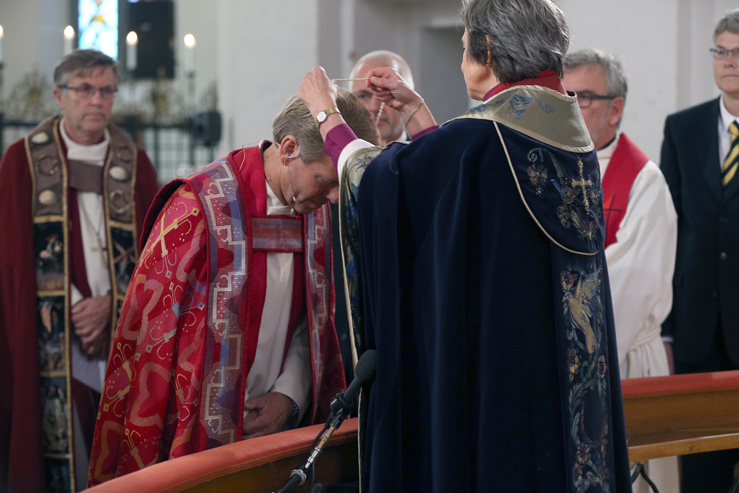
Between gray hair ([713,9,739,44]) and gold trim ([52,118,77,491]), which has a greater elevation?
gray hair ([713,9,739,44])

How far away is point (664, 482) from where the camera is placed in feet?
10.3

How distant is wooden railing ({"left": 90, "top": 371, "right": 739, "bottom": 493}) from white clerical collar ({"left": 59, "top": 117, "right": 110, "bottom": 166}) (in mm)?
2573

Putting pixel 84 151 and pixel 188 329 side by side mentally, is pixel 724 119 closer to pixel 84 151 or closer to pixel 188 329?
pixel 188 329

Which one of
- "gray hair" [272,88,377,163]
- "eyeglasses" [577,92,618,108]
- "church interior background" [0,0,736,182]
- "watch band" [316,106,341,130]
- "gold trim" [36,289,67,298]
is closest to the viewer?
"watch band" [316,106,341,130]

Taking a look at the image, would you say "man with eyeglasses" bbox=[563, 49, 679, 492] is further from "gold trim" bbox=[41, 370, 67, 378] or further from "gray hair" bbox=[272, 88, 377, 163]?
"gold trim" bbox=[41, 370, 67, 378]

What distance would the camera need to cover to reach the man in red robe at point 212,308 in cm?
250

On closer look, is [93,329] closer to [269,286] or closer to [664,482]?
[269,286]

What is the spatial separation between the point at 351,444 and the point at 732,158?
7.80 feet

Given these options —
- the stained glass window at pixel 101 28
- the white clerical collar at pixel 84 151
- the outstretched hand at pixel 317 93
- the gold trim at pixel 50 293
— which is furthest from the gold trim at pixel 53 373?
the stained glass window at pixel 101 28

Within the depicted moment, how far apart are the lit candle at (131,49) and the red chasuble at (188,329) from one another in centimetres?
965

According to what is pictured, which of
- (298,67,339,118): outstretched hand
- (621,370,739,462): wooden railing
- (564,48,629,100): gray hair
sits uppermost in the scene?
(564,48,629,100): gray hair

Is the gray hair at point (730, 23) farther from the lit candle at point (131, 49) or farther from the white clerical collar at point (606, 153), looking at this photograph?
the lit candle at point (131, 49)

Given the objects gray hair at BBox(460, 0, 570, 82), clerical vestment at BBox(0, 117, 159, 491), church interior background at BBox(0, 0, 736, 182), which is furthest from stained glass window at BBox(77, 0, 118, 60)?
gray hair at BBox(460, 0, 570, 82)

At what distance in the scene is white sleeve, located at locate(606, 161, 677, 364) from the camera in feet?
11.2
